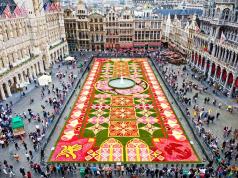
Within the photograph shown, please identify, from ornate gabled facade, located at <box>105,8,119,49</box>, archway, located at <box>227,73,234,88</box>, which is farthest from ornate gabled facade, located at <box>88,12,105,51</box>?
archway, located at <box>227,73,234,88</box>

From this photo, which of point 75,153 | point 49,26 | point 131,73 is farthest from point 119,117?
point 49,26

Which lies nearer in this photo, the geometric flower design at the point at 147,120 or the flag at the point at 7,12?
the geometric flower design at the point at 147,120

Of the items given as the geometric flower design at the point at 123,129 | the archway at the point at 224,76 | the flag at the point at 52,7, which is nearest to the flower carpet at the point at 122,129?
the geometric flower design at the point at 123,129

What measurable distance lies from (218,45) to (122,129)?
32274 millimetres

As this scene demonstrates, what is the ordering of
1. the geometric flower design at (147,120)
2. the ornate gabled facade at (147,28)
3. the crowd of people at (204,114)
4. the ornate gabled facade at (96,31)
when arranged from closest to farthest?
1. the crowd of people at (204,114)
2. the geometric flower design at (147,120)
3. the ornate gabled facade at (96,31)
4. the ornate gabled facade at (147,28)

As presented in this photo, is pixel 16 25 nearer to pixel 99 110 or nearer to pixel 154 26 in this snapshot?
pixel 99 110

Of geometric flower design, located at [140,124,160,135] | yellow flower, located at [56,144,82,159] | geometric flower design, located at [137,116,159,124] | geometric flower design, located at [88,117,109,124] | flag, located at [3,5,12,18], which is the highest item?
flag, located at [3,5,12,18]

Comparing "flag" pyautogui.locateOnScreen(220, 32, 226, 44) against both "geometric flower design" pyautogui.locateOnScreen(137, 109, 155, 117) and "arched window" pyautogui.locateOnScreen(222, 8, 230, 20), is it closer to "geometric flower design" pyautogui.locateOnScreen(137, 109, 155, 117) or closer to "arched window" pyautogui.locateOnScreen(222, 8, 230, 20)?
"arched window" pyautogui.locateOnScreen(222, 8, 230, 20)

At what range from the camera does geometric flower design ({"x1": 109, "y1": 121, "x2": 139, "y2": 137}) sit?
3494 cm

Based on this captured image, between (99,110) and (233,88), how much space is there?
26.9 meters

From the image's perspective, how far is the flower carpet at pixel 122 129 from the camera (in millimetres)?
30469

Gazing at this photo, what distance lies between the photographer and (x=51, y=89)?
51.6 meters

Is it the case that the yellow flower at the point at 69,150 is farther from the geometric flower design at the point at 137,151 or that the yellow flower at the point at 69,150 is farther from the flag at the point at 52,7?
the flag at the point at 52,7

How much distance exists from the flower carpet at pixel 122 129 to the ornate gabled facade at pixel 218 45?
14.0 metres
